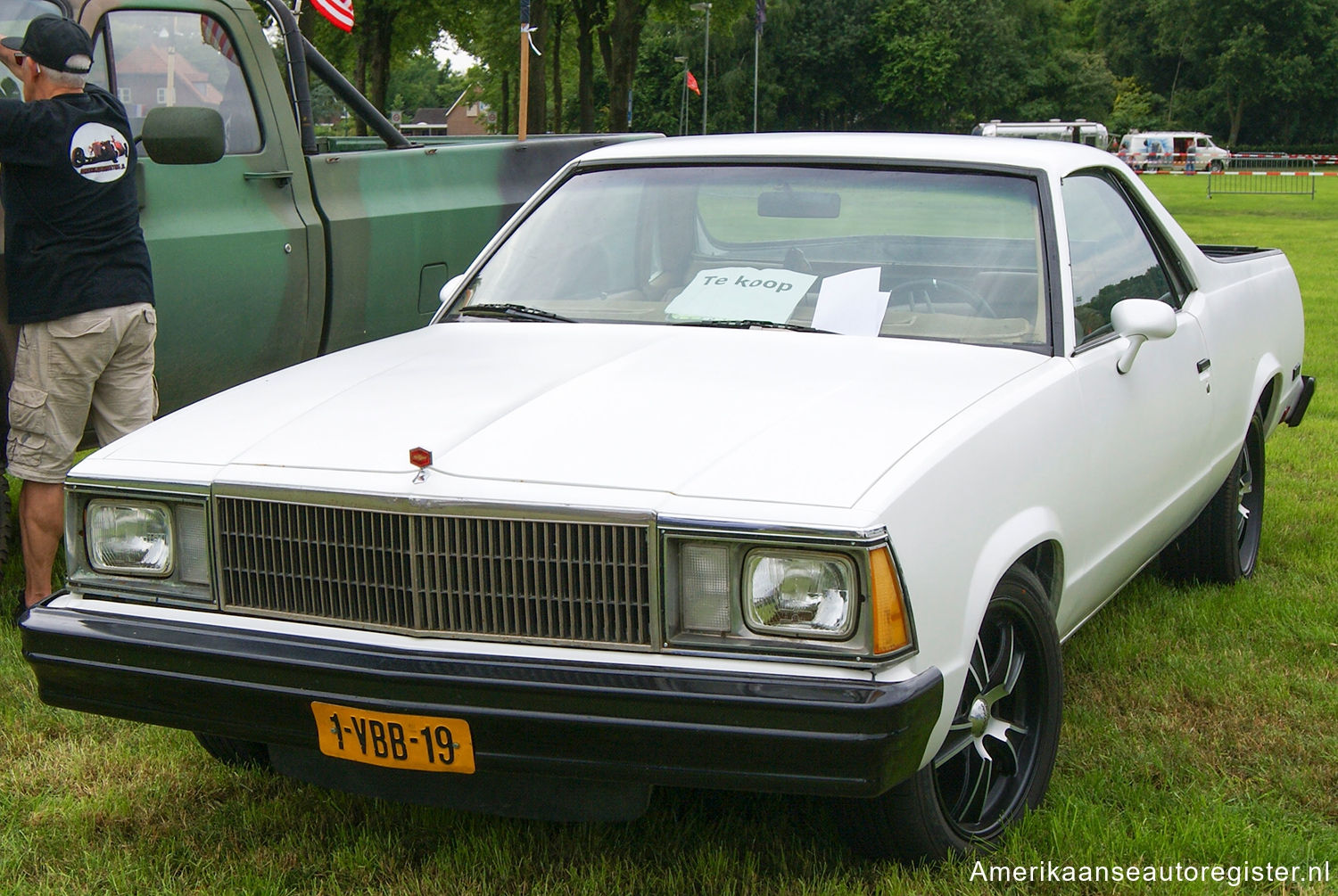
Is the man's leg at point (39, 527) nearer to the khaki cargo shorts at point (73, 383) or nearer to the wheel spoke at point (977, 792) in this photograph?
the khaki cargo shorts at point (73, 383)

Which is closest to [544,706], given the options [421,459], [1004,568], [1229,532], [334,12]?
[421,459]

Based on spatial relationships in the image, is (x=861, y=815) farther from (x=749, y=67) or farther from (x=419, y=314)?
(x=749, y=67)

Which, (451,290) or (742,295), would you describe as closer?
(742,295)

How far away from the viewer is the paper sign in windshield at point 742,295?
12.5 feet

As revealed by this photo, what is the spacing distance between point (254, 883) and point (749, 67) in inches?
2909

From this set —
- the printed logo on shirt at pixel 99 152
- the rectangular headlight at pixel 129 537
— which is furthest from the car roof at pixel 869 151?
the rectangular headlight at pixel 129 537

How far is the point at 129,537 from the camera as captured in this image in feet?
10.0

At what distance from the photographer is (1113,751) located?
3709 mm

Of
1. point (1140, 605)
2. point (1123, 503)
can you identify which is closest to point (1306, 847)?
point (1123, 503)

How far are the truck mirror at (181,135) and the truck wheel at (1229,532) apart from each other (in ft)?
11.5

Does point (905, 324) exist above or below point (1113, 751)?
above

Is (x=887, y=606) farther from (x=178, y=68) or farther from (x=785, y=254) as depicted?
(x=178, y=68)

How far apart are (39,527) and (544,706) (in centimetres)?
282

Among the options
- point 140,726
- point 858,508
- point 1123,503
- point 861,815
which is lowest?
point 140,726
